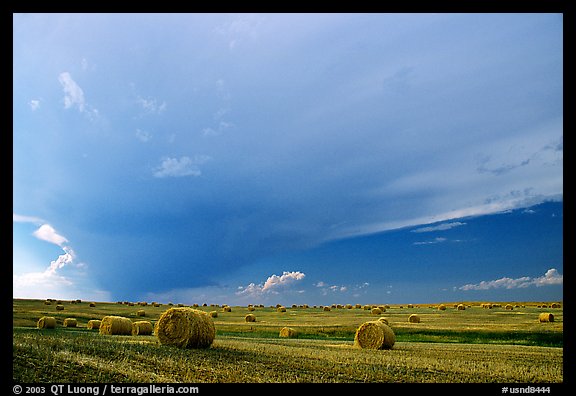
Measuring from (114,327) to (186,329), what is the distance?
11.9m

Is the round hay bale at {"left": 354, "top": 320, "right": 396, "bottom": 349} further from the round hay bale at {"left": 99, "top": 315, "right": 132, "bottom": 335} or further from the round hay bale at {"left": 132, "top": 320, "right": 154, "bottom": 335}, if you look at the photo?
the round hay bale at {"left": 99, "top": 315, "right": 132, "bottom": 335}

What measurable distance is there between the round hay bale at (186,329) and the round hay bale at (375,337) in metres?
9.49

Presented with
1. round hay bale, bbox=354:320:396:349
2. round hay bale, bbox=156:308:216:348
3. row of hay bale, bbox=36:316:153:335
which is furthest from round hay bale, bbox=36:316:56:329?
round hay bale, bbox=354:320:396:349

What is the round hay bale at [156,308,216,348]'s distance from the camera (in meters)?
18.6

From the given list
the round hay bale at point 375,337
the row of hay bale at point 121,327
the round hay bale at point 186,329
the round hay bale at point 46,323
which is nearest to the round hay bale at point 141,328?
the row of hay bale at point 121,327

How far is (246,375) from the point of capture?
13.1m

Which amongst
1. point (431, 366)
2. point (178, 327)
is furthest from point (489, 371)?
point (178, 327)

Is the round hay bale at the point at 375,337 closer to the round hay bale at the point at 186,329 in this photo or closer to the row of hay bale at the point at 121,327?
the round hay bale at the point at 186,329

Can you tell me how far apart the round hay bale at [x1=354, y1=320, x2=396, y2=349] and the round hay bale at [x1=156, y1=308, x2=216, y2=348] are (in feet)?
31.1

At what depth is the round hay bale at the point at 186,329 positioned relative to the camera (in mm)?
18641

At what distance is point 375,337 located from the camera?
24016 millimetres
